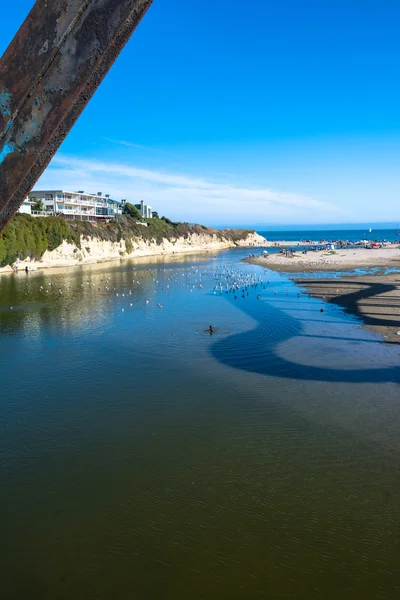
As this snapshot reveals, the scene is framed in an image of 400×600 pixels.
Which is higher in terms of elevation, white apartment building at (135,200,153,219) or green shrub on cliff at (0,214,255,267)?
white apartment building at (135,200,153,219)

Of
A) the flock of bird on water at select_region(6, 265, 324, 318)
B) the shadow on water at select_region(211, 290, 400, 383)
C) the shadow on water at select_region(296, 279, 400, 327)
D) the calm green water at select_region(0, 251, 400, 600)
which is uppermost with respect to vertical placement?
the flock of bird on water at select_region(6, 265, 324, 318)

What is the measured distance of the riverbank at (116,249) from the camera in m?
70.5

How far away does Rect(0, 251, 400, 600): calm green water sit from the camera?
340 inches

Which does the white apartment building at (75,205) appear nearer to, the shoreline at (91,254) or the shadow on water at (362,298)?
the shoreline at (91,254)

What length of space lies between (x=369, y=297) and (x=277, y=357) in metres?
20.6

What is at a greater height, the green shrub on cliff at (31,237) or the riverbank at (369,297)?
the green shrub on cliff at (31,237)

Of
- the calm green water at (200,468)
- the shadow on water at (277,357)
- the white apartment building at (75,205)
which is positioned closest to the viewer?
the calm green water at (200,468)

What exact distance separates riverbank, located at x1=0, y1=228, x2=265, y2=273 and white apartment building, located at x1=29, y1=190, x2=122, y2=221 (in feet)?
39.6

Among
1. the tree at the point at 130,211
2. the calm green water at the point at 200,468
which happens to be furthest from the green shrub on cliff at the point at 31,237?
the tree at the point at 130,211

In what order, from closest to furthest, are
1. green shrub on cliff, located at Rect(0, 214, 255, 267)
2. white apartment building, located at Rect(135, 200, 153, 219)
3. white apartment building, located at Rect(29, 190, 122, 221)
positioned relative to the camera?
green shrub on cliff, located at Rect(0, 214, 255, 267), white apartment building, located at Rect(29, 190, 122, 221), white apartment building, located at Rect(135, 200, 153, 219)

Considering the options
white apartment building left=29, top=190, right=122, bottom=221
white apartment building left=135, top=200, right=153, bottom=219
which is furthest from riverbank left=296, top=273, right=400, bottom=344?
white apartment building left=135, top=200, right=153, bottom=219

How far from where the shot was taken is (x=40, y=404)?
1648cm

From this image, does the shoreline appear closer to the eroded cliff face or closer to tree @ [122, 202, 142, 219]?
the eroded cliff face

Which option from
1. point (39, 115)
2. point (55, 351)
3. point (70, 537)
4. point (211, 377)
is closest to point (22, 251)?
point (55, 351)
